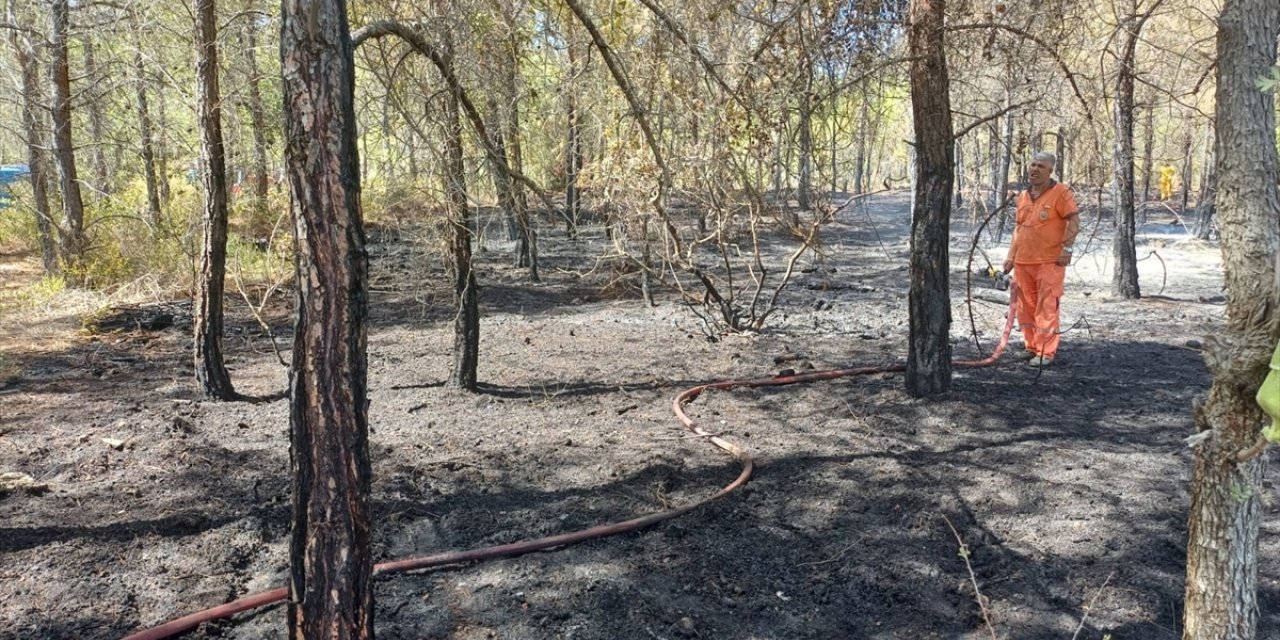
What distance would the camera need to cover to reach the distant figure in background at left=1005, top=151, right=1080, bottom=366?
7.04 m

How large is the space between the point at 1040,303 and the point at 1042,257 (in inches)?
16.0

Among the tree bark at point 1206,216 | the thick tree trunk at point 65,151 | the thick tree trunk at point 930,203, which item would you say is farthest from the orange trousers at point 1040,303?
the tree bark at point 1206,216

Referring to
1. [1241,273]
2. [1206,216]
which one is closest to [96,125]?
[1241,273]

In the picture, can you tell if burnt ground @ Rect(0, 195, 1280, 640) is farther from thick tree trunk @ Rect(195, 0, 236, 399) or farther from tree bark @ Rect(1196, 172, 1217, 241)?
tree bark @ Rect(1196, 172, 1217, 241)

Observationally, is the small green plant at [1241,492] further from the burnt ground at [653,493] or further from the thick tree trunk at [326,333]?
the thick tree trunk at [326,333]

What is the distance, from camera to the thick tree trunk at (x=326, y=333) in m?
2.52

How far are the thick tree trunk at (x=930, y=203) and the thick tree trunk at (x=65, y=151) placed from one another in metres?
9.88

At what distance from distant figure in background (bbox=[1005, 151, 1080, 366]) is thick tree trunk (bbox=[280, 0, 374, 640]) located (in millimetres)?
5980

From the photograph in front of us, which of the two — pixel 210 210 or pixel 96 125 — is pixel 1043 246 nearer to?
pixel 210 210

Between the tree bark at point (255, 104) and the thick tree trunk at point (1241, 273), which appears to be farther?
the tree bark at point (255, 104)

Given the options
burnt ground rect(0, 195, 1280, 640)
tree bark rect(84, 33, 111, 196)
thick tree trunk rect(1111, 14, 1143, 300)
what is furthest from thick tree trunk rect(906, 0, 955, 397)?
tree bark rect(84, 33, 111, 196)

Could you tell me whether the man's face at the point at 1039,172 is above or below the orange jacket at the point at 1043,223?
above

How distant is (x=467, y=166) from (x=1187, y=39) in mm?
13294

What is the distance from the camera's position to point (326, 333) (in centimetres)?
258
